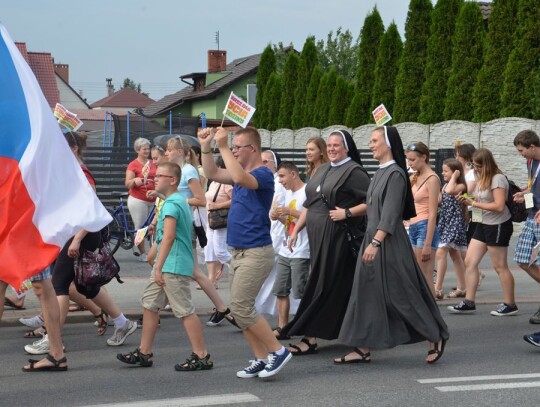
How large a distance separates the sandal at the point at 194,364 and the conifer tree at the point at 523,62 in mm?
17402

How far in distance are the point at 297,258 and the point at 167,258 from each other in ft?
6.01

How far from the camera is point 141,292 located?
12188mm

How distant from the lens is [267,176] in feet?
24.4

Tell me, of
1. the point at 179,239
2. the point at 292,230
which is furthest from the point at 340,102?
the point at 179,239

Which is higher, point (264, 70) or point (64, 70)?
point (64, 70)

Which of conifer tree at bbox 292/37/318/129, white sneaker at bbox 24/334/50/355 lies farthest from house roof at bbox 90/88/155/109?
white sneaker at bbox 24/334/50/355

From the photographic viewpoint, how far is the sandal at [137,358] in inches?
306

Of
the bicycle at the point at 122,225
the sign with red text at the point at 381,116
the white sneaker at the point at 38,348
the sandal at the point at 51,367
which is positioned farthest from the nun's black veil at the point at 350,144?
the bicycle at the point at 122,225

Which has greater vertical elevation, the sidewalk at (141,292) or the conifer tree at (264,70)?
the conifer tree at (264,70)

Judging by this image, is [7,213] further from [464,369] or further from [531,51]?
[531,51]

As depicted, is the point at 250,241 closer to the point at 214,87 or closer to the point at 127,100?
the point at 214,87

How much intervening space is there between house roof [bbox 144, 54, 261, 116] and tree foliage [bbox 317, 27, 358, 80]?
7.25 m

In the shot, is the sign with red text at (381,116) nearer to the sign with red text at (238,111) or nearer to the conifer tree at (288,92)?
the sign with red text at (238,111)

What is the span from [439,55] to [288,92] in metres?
13.2
